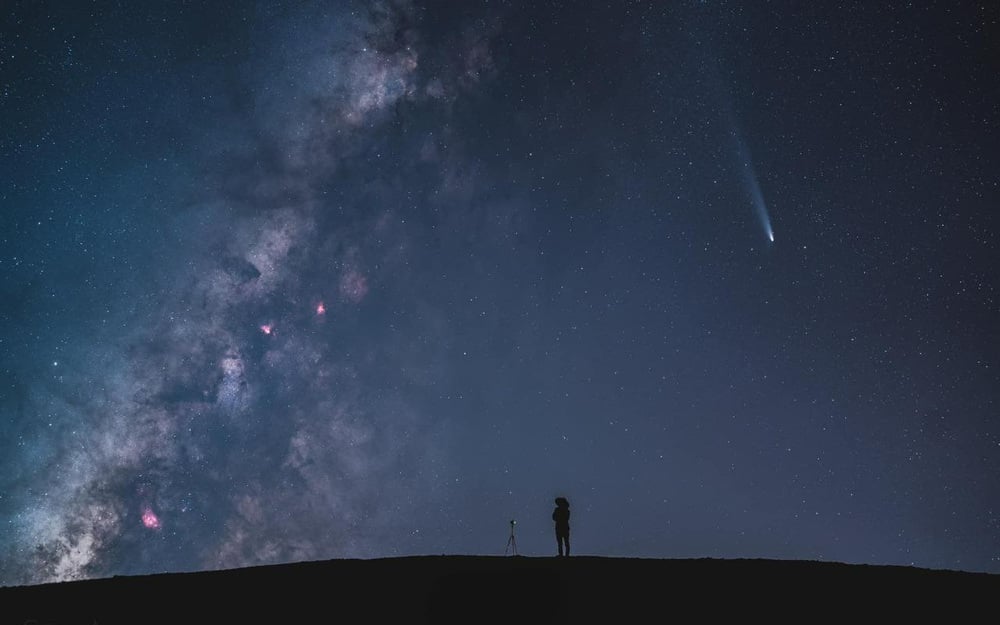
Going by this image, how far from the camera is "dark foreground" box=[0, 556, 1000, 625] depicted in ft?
38.7

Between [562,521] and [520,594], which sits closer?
[520,594]

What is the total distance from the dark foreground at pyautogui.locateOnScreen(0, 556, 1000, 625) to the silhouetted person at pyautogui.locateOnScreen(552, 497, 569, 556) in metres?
1.11

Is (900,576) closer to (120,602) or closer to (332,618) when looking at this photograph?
(332,618)

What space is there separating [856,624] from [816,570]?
267 centimetres

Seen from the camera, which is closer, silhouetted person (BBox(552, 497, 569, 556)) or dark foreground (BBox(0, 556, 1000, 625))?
dark foreground (BBox(0, 556, 1000, 625))

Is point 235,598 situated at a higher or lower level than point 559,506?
lower

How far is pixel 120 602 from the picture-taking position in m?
12.9

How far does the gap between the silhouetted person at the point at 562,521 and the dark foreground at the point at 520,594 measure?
1.11m

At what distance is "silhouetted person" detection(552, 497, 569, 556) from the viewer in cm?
1565

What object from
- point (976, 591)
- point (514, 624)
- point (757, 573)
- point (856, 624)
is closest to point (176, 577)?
point (514, 624)

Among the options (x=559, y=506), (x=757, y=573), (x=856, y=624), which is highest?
(x=559, y=506)

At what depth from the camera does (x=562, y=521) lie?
1575 centimetres

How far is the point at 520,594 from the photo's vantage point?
40.3ft

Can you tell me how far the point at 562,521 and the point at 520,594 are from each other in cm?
367
